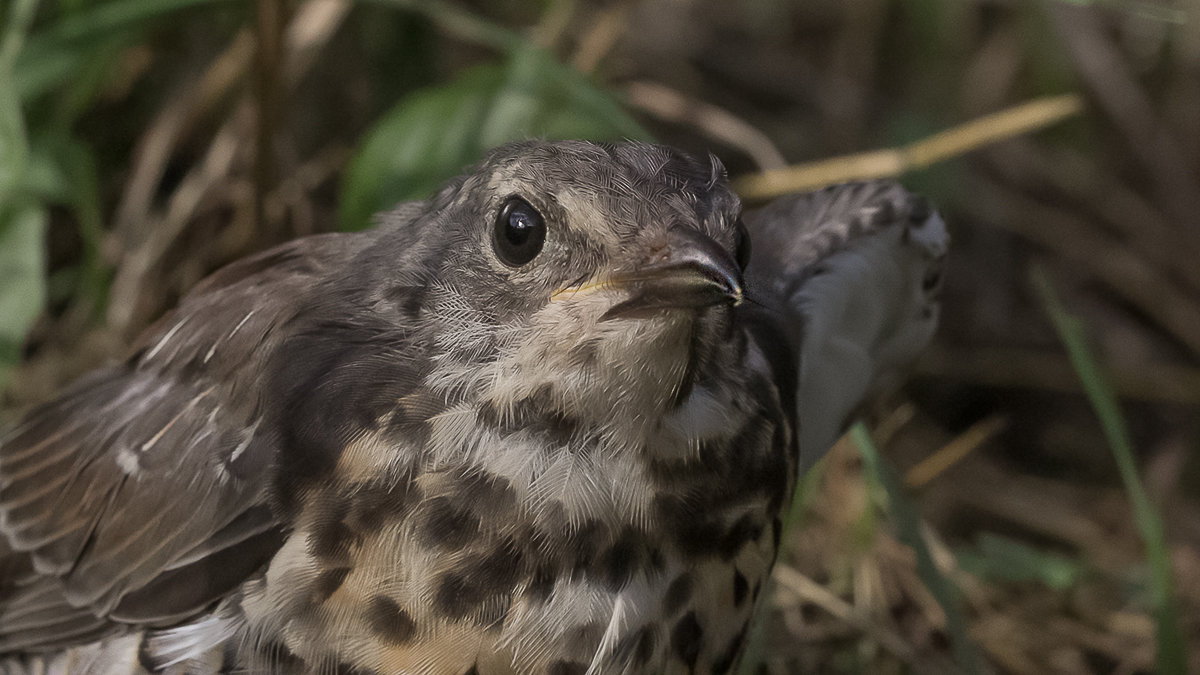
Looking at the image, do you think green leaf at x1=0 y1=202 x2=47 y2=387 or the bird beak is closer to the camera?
the bird beak

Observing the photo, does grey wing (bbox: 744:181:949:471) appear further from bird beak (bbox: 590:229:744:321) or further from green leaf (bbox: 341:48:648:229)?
bird beak (bbox: 590:229:744:321)

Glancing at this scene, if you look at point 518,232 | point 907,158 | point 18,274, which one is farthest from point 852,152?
point 518,232

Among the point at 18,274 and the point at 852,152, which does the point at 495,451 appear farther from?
the point at 852,152

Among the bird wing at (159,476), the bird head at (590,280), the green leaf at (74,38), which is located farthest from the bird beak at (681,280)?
the green leaf at (74,38)

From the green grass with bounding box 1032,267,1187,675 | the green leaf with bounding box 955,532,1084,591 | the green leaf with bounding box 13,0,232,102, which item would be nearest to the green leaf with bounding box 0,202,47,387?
the green leaf with bounding box 13,0,232,102

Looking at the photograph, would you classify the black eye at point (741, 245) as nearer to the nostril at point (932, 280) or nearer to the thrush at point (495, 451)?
the thrush at point (495, 451)

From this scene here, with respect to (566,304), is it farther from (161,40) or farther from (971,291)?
(971,291)
